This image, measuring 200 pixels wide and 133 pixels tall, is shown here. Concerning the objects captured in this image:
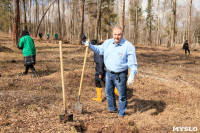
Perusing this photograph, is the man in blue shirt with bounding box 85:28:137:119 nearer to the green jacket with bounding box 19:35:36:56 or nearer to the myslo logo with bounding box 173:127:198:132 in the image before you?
the myslo logo with bounding box 173:127:198:132

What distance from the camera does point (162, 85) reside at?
21.5 ft

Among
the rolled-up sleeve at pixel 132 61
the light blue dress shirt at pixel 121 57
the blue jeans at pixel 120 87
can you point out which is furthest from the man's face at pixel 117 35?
the blue jeans at pixel 120 87

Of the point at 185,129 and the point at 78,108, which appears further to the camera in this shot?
the point at 78,108

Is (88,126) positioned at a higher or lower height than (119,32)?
lower

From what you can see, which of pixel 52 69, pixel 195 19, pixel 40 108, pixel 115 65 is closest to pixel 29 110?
pixel 40 108

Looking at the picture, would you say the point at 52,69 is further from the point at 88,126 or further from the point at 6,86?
the point at 88,126

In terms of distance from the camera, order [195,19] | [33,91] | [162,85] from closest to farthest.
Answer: [33,91], [162,85], [195,19]

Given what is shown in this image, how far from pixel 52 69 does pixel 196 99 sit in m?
6.35

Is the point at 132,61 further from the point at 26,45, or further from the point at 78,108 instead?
the point at 26,45

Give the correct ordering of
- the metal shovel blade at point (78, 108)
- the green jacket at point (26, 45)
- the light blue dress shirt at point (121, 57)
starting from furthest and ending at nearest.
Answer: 1. the green jacket at point (26, 45)
2. the metal shovel blade at point (78, 108)
3. the light blue dress shirt at point (121, 57)

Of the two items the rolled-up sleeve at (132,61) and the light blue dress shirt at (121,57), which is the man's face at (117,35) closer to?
the light blue dress shirt at (121,57)

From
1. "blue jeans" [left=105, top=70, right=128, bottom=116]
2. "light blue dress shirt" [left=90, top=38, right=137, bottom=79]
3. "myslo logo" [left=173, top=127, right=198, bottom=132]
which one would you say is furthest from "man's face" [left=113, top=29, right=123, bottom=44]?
"myslo logo" [left=173, top=127, right=198, bottom=132]

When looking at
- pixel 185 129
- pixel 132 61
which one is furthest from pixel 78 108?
pixel 185 129

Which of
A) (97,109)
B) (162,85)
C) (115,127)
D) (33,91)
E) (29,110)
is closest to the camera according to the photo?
(115,127)
